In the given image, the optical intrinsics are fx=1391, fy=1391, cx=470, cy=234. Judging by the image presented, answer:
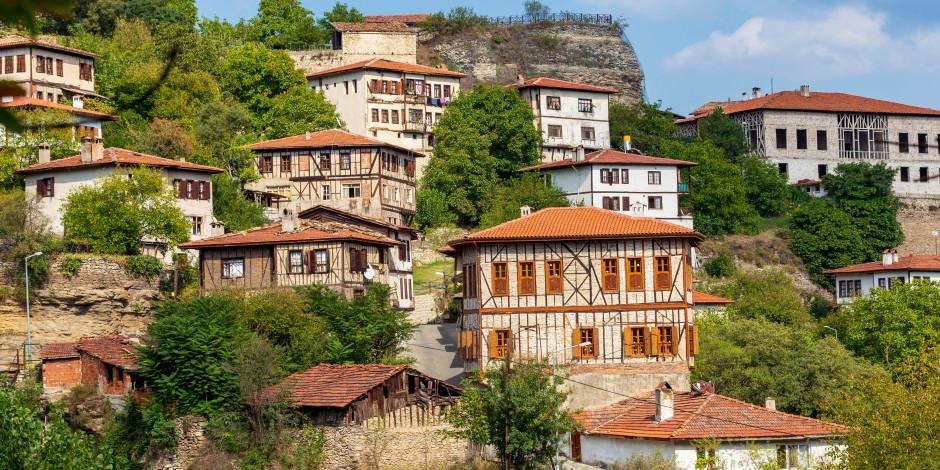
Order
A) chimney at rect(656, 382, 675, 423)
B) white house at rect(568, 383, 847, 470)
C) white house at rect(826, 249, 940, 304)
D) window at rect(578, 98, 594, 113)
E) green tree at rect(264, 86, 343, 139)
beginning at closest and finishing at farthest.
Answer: white house at rect(568, 383, 847, 470) → chimney at rect(656, 382, 675, 423) → white house at rect(826, 249, 940, 304) → green tree at rect(264, 86, 343, 139) → window at rect(578, 98, 594, 113)

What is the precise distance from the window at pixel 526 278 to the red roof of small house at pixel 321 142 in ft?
79.7

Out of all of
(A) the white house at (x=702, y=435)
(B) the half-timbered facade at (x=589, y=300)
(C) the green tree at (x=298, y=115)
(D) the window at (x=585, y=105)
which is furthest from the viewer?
(D) the window at (x=585, y=105)

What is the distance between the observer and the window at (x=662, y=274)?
4406 centimetres

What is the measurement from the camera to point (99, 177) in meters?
56.8

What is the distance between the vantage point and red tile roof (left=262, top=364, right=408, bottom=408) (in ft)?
A: 128

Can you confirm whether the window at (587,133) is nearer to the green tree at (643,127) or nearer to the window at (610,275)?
the green tree at (643,127)

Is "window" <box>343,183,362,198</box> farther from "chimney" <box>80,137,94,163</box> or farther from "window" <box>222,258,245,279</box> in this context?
"window" <box>222,258,245,279</box>

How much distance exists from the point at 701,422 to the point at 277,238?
19.2 metres

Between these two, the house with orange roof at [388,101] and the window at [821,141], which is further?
the window at [821,141]

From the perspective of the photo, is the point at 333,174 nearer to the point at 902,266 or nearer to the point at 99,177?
the point at 99,177

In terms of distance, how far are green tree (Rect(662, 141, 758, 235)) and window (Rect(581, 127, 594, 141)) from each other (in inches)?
212

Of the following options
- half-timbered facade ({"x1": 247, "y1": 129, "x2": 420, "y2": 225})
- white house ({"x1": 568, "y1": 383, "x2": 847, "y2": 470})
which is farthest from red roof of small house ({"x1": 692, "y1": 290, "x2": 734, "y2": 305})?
white house ({"x1": 568, "y1": 383, "x2": 847, "y2": 470})

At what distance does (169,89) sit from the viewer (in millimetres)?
76500

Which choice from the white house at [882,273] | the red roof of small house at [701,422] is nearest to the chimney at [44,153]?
the red roof of small house at [701,422]
